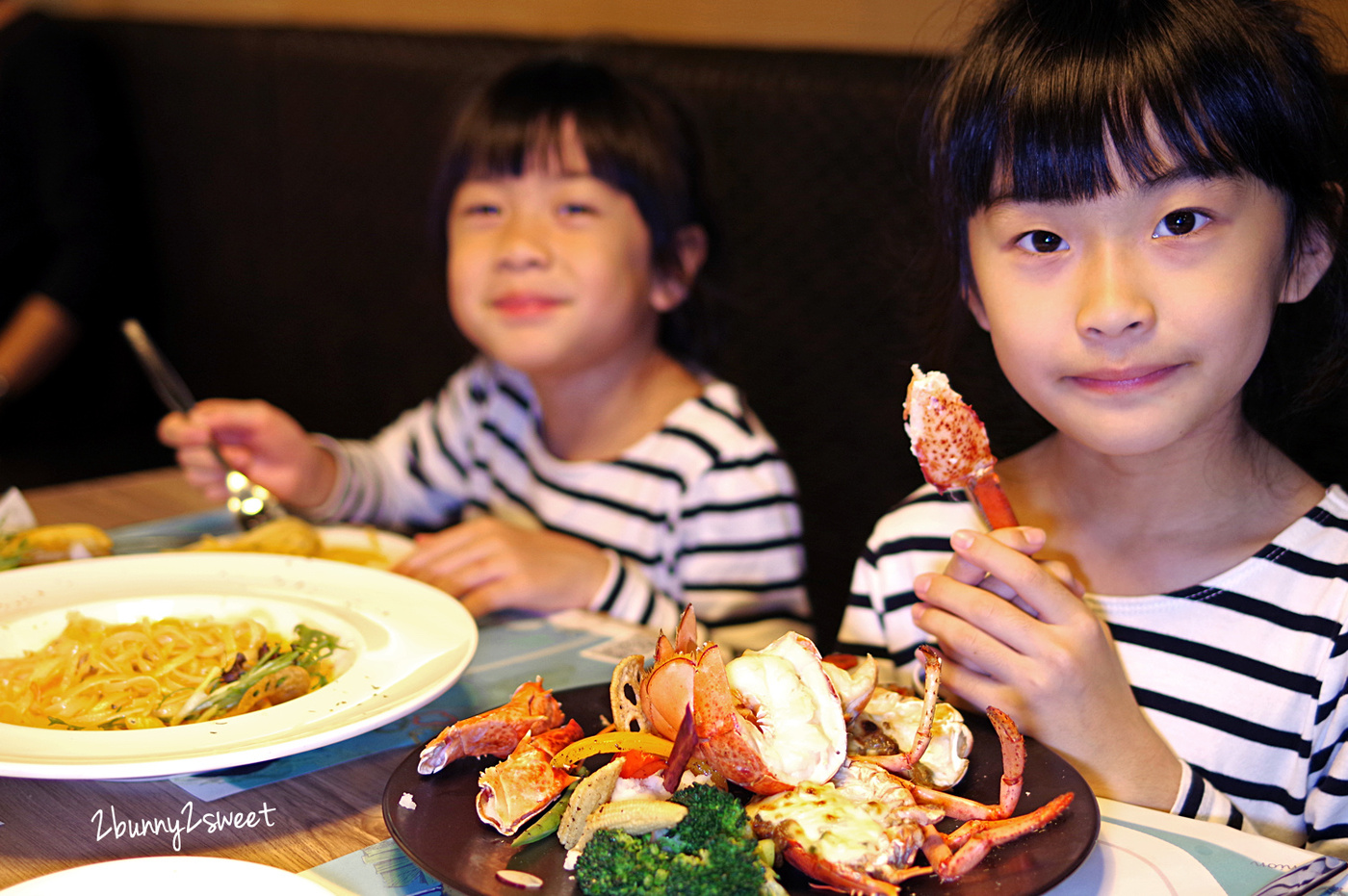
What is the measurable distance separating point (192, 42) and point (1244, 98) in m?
2.77

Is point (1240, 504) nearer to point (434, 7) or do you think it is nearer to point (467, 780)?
point (467, 780)

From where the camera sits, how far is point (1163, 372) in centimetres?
93

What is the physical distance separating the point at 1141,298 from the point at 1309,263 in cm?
22

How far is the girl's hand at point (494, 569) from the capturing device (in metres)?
1.22

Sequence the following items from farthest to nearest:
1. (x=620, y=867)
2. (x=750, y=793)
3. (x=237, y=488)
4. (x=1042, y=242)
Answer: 1. (x=237, y=488)
2. (x=1042, y=242)
3. (x=750, y=793)
4. (x=620, y=867)

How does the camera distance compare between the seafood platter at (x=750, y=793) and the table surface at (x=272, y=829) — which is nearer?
the seafood platter at (x=750, y=793)

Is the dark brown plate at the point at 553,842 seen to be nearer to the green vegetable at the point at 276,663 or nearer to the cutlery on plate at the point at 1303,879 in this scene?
the cutlery on plate at the point at 1303,879

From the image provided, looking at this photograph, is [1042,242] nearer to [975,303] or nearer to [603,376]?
[975,303]

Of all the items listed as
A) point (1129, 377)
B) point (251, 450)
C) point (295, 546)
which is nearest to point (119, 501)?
point (251, 450)

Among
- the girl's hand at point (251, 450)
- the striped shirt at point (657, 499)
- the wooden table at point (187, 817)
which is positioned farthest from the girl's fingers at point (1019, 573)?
the girl's hand at point (251, 450)

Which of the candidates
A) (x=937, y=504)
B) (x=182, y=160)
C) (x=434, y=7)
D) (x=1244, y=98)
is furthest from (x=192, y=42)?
(x=1244, y=98)

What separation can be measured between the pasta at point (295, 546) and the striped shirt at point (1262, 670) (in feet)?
2.47

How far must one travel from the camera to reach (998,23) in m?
1.02

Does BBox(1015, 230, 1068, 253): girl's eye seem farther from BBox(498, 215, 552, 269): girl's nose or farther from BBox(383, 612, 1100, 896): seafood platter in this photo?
BBox(498, 215, 552, 269): girl's nose
